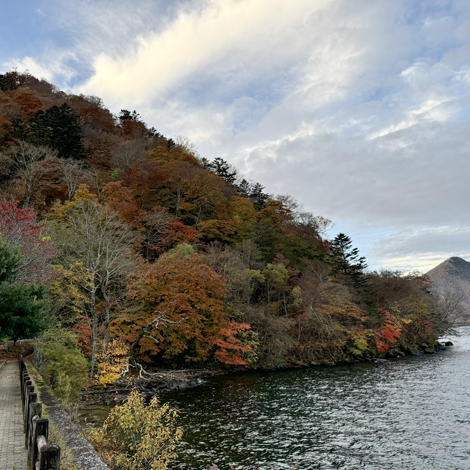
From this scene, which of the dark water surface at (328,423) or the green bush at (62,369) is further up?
the green bush at (62,369)

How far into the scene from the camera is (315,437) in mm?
13867

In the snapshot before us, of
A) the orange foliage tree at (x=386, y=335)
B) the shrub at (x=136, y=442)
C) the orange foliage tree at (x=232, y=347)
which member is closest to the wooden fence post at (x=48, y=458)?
the shrub at (x=136, y=442)

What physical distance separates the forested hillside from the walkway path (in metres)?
2.63

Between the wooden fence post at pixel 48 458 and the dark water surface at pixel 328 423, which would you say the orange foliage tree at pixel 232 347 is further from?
the wooden fence post at pixel 48 458

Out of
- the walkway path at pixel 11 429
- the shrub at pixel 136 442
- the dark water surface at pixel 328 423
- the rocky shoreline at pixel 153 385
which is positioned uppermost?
the walkway path at pixel 11 429

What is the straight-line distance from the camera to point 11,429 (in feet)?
31.7

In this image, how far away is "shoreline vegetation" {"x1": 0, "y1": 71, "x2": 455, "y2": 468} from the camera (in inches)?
785

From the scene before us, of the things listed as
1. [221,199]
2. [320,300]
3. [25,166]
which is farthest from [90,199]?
[320,300]

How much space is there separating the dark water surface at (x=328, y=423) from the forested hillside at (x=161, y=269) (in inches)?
221

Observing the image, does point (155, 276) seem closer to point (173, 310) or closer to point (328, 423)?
point (173, 310)

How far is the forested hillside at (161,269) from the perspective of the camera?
863 inches

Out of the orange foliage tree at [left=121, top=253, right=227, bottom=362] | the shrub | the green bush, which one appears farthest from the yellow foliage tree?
the shrub

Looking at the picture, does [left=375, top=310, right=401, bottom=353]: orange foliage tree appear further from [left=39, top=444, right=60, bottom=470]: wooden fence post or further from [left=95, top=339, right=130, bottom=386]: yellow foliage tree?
[left=39, top=444, right=60, bottom=470]: wooden fence post

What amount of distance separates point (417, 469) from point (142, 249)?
31.8 metres
